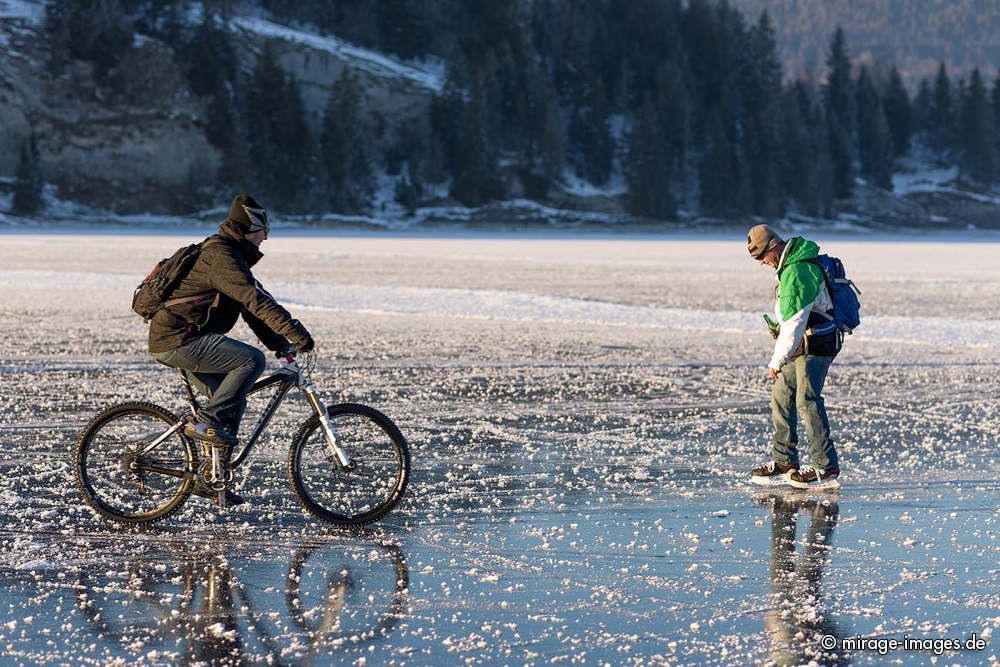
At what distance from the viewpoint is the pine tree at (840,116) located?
5581 inches

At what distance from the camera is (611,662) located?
5387 mm

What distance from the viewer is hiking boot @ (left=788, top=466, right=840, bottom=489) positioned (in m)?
9.02

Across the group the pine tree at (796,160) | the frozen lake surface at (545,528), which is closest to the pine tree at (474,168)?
the pine tree at (796,160)

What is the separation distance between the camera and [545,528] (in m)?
7.81

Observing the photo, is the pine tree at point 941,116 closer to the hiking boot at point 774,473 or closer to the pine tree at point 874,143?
the pine tree at point 874,143

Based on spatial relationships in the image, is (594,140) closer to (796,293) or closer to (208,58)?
(208,58)

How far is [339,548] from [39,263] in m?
33.0

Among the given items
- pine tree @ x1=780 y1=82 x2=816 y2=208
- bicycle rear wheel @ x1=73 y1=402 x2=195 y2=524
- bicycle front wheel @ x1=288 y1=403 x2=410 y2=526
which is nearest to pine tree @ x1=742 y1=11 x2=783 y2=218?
pine tree @ x1=780 y1=82 x2=816 y2=208

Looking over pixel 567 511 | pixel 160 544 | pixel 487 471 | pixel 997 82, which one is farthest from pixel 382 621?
pixel 997 82

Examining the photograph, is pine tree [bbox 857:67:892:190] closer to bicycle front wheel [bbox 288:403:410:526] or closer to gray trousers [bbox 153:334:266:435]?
bicycle front wheel [bbox 288:403:410:526]

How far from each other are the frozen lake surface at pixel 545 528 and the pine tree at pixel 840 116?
127894 millimetres

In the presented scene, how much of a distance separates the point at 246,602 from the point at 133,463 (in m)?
2.06

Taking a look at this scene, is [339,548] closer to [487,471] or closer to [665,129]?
[487,471]

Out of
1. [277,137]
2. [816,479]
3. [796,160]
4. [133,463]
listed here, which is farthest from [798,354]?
[796,160]
